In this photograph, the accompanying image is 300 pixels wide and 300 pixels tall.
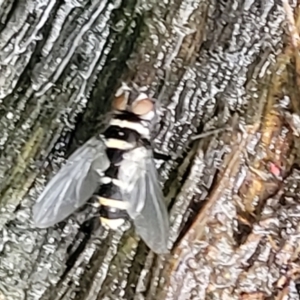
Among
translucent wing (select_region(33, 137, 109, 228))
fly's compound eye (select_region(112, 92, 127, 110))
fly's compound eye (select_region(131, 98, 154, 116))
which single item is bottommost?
translucent wing (select_region(33, 137, 109, 228))

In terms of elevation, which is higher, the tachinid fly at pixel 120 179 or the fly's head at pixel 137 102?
the fly's head at pixel 137 102

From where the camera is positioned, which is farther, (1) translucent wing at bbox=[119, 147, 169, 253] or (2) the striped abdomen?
(2) the striped abdomen

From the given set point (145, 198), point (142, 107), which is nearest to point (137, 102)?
point (142, 107)

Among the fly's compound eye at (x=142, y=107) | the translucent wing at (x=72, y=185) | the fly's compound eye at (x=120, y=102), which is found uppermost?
the fly's compound eye at (x=142, y=107)

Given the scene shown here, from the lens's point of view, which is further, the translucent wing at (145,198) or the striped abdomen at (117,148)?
the striped abdomen at (117,148)

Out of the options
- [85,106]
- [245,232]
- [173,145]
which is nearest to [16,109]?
[85,106]

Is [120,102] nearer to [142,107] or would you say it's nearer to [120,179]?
[142,107]
